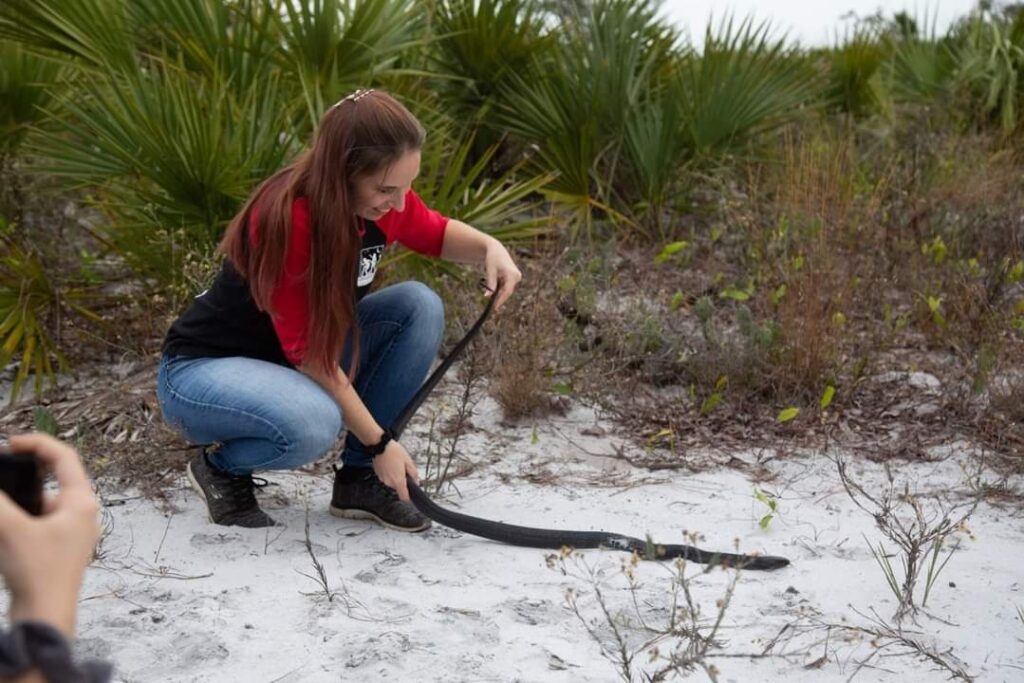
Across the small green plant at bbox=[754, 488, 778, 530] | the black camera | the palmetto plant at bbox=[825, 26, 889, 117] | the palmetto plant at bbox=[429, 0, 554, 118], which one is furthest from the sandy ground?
the palmetto plant at bbox=[825, 26, 889, 117]

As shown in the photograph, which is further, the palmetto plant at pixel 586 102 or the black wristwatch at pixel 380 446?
the palmetto plant at pixel 586 102

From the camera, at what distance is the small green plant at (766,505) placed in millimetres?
3357

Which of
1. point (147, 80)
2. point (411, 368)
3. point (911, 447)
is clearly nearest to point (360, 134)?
point (411, 368)

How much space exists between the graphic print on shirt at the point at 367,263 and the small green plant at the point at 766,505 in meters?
1.21

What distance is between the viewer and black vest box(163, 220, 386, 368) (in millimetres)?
3240

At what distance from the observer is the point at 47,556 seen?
3.00 feet

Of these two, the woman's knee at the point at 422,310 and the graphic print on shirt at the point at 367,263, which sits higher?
the graphic print on shirt at the point at 367,263

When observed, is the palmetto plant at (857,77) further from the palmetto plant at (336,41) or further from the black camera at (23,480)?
the black camera at (23,480)

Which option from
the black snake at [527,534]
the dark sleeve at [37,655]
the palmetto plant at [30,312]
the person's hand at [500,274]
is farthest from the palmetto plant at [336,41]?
the dark sleeve at [37,655]

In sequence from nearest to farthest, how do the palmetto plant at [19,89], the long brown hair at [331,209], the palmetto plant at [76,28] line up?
the long brown hair at [331,209] → the palmetto plant at [76,28] → the palmetto plant at [19,89]

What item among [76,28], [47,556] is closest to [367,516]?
[76,28]

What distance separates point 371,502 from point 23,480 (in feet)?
8.11

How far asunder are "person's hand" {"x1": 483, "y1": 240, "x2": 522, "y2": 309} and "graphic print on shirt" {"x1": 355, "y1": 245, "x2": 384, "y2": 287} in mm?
303

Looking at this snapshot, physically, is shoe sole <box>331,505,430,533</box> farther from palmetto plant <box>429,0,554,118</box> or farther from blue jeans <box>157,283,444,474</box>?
palmetto plant <box>429,0,554,118</box>
